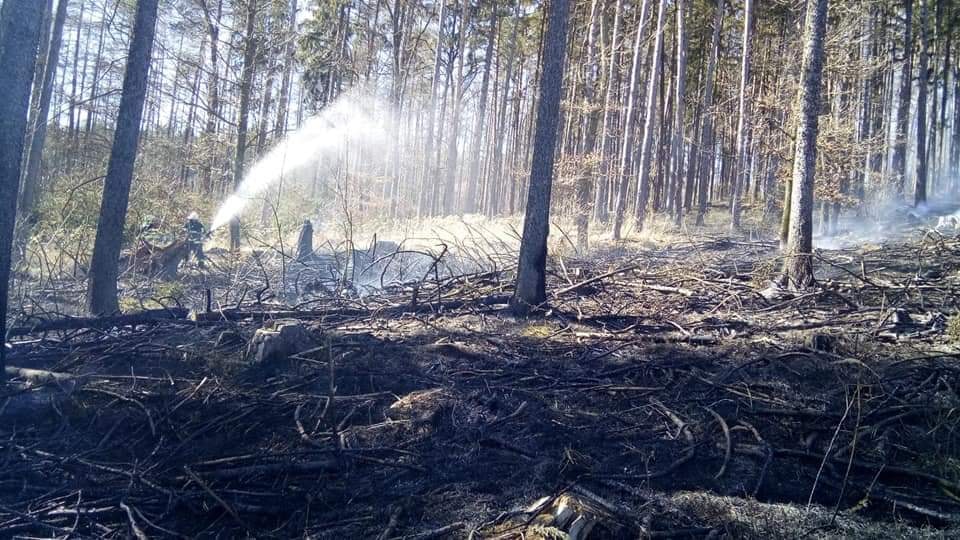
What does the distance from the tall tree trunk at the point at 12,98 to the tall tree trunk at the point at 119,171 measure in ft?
9.73

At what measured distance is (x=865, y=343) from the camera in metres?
5.20

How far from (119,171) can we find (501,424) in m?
6.43

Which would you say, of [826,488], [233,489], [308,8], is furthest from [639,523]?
[308,8]

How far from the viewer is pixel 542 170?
686 cm

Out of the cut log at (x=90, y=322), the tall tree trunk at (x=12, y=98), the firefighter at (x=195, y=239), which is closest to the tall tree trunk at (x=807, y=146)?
the cut log at (x=90, y=322)

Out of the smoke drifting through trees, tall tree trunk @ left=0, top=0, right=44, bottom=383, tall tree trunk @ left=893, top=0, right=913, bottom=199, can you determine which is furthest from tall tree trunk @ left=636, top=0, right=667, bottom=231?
tall tree trunk @ left=0, top=0, right=44, bottom=383

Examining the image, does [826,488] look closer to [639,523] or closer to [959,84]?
[639,523]

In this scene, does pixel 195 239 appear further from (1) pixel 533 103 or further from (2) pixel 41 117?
(1) pixel 533 103

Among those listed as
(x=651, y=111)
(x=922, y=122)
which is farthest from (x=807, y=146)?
(x=922, y=122)

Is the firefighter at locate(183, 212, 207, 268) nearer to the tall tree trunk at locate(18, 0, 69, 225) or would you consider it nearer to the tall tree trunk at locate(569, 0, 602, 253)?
the tall tree trunk at locate(18, 0, 69, 225)

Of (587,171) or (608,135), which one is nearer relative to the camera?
(587,171)

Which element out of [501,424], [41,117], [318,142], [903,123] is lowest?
[501,424]

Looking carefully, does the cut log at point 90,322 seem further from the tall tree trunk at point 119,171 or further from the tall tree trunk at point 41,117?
the tall tree trunk at point 41,117

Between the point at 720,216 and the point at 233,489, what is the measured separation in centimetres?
2352
